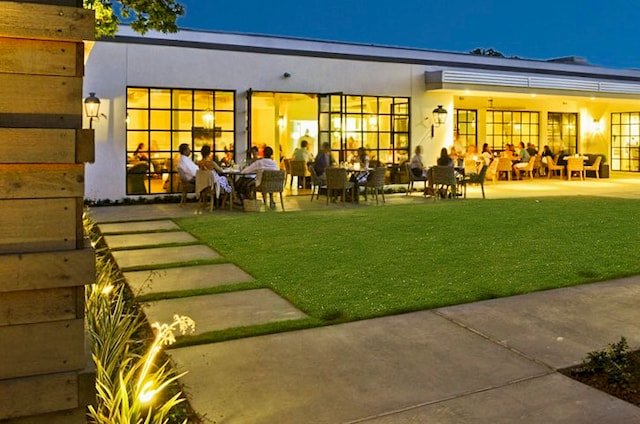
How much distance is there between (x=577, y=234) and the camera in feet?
27.5

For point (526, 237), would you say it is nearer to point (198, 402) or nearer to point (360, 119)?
point (198, 402)

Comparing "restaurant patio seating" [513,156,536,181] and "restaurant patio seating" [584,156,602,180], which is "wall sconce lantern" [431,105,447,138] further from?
"restaurant patio seating" [584,156,602,180]

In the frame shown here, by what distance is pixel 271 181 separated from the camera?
1199 centimetres

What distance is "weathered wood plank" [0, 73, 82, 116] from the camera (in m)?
2.22

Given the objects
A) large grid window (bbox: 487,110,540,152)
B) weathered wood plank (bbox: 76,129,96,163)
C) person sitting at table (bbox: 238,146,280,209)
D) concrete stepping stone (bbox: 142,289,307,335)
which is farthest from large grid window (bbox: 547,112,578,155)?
weathered wood plank (bbox: 76,129,96,163)

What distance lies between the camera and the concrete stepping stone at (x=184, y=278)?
5.52 m

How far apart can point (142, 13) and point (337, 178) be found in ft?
20.1

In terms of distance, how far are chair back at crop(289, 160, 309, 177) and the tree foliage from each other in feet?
26.8

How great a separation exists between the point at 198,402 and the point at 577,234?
658 cm

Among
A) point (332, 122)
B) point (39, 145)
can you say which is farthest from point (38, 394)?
point (332, 122)

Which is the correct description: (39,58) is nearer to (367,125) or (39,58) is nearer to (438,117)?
(367,125)

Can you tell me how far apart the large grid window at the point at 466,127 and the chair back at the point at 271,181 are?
1144 cm

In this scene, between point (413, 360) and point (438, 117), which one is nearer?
point (413, 360)

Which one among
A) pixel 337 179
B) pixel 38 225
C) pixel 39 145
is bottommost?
pixel 38 225
